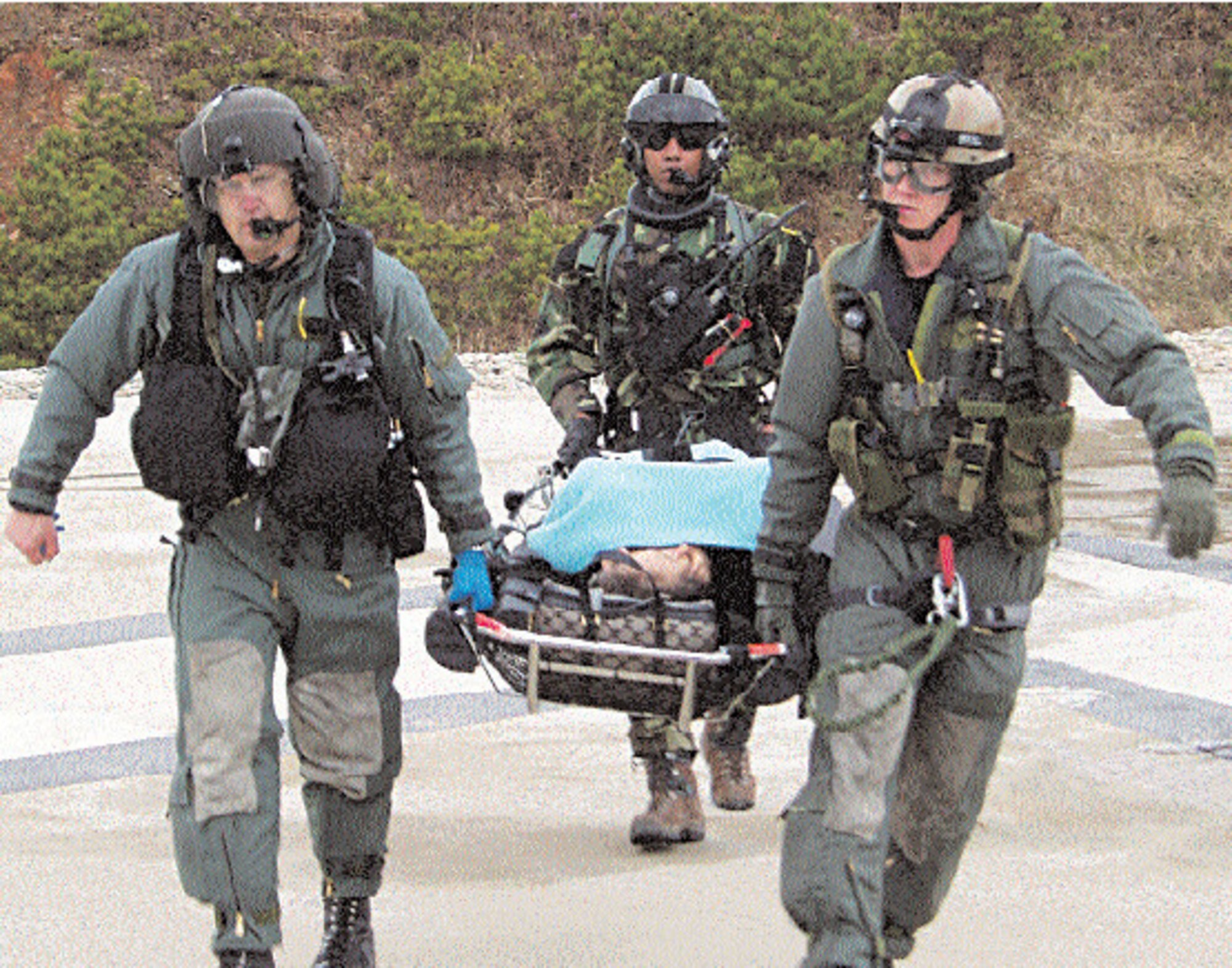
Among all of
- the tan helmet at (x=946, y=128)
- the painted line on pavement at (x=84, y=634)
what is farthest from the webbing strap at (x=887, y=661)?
the painted line on pavement at (x=84, y=634)

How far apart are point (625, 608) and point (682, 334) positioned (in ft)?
5.16

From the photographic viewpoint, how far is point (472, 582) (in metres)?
4.37

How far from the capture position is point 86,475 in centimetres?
1261

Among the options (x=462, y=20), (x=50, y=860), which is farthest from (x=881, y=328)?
(x=462, y=20)

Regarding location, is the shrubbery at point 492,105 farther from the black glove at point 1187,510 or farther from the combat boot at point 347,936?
the black glove at point 1187,510

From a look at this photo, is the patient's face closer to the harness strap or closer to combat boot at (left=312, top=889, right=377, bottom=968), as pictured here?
the harness strap

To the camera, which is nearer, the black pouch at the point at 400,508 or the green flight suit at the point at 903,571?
the green flight suit at the point at 903,571

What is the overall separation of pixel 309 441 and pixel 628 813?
1974 millimetres

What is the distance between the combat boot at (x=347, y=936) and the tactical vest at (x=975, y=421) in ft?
4.81

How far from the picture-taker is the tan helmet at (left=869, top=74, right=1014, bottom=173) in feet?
12.8

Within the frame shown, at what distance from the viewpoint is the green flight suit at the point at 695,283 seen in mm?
5609

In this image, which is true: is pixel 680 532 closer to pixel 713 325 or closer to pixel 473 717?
pixel 713 325

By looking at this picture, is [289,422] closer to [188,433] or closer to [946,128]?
[188,433]

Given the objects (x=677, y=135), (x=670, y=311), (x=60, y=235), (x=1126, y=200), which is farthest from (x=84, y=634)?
(x=1126, y=200)
